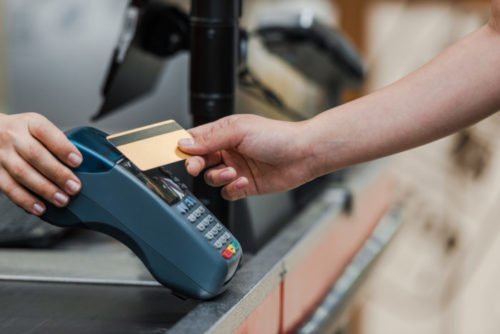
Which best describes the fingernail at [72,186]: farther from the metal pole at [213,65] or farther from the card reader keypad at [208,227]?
the metal pole at [213,65]

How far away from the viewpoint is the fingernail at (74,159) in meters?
0.60

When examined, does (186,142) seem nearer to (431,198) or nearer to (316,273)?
(316,273)

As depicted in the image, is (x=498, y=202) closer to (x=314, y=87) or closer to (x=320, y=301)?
(x=314, y=87)

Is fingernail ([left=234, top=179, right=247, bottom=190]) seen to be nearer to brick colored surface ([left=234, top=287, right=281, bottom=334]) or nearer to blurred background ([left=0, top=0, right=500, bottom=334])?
brick colored surface ([left=234, top=287, right=281, bottom=334])

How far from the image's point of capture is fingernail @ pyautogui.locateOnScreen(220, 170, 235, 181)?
742 millimetres

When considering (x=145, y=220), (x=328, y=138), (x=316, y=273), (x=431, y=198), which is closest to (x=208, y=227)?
(x=145, y=220)

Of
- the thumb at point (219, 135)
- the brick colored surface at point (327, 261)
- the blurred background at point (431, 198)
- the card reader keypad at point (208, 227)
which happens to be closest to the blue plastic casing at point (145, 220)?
the card reader keypad at point (208, 227)

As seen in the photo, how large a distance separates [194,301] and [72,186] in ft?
0.52

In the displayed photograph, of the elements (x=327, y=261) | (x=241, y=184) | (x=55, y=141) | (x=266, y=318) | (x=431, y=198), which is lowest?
(x=431, y=198)

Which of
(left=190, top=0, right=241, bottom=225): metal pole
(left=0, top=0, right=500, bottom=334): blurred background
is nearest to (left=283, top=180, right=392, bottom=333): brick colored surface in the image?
(left=190, top=0, right=241, bottom=225): metal pole

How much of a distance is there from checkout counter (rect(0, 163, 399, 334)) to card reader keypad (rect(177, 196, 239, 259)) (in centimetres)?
4

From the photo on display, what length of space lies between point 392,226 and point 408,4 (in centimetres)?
125

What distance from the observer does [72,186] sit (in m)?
0.61

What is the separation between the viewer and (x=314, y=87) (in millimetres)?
1618
